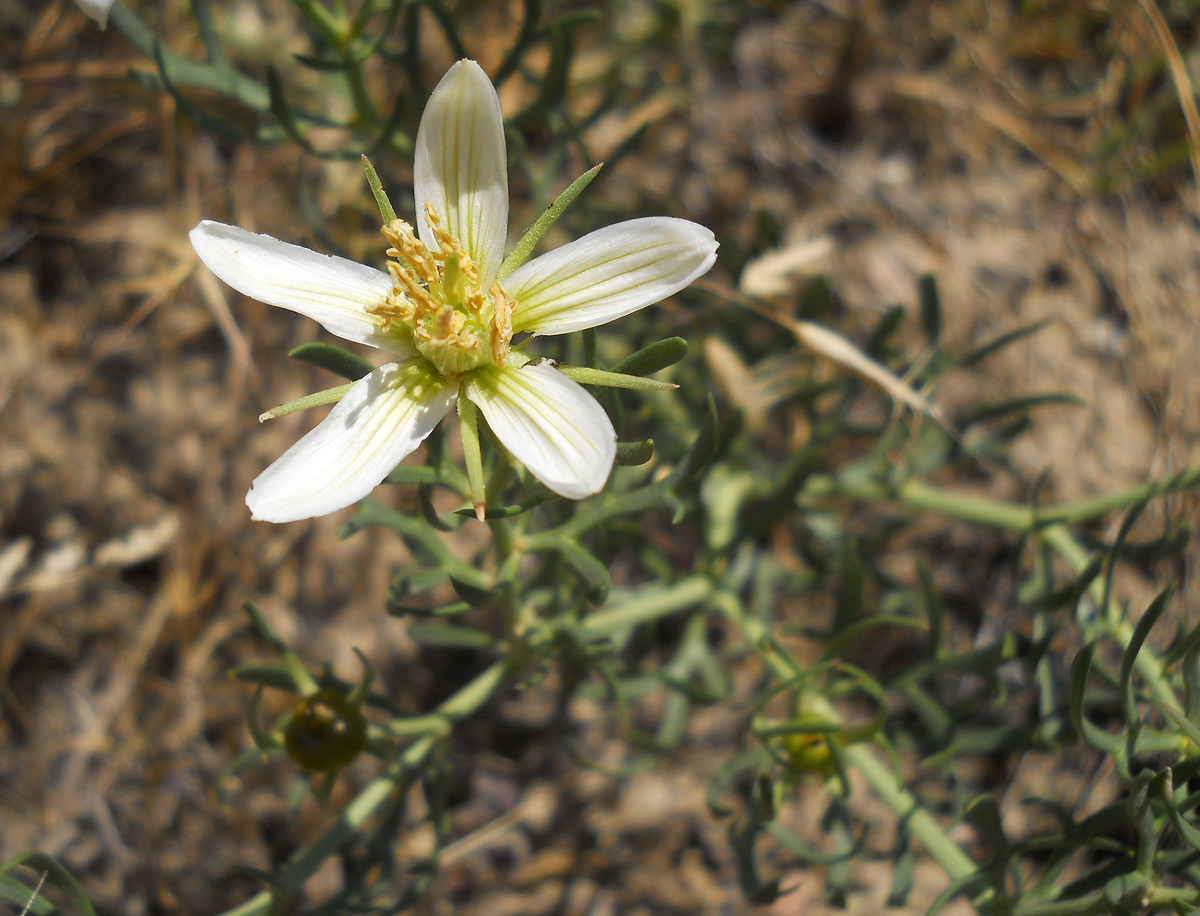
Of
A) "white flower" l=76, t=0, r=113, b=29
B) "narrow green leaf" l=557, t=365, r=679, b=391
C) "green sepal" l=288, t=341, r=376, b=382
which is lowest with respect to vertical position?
"green sepal" l=288, t=341, r=376, b=382

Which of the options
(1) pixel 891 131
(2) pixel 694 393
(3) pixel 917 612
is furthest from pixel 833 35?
(3) pixel 917 612

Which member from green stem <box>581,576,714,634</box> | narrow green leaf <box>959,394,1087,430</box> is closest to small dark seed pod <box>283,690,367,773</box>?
green stem <box>581,576,714,634</box>

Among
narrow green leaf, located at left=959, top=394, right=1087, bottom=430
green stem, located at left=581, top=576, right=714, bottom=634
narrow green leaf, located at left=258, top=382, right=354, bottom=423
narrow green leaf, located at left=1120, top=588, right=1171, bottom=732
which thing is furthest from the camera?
narrow green leaf, located at left=959, top=394, right=1087, bottom=430

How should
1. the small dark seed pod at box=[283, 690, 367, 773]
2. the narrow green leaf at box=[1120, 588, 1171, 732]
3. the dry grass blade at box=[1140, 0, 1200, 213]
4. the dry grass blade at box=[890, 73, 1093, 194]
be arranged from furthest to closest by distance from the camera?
the dry grass blade at box=[890, 73, 1093, 194] < the dry grass blade at box=[1140, 0, 1200, 213] < the small dark seed pod at box=[283, 690, 367, 773] < the narrow green leaf at box=[1120, 588, 1171, 732]

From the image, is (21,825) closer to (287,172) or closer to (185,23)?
(287,172)

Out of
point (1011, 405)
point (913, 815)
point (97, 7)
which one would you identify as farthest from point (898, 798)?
point (97, 7)

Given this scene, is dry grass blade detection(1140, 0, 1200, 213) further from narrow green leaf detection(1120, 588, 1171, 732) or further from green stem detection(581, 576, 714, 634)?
green stem detection(581, 576, 714, 634)

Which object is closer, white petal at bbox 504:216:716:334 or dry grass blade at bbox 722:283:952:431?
white petal at bbox 504:216:716:334
